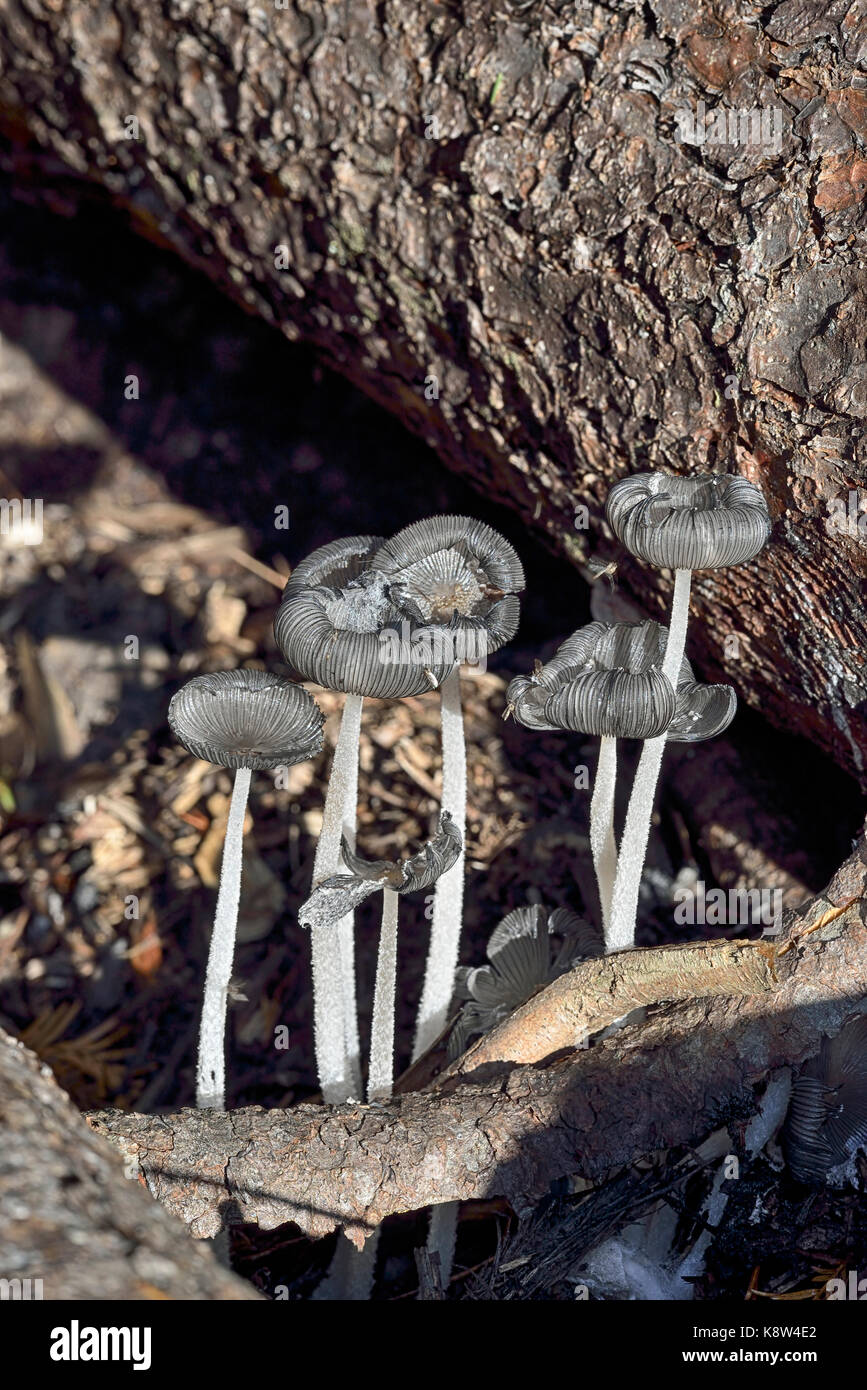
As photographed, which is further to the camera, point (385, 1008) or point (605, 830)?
point (605, 830)

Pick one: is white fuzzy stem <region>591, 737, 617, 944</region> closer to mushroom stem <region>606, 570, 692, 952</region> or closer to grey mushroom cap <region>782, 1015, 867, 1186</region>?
mushroom stem <region>606, 570, 692, 952</region>

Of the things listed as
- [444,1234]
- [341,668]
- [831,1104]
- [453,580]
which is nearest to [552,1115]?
[444,1234]

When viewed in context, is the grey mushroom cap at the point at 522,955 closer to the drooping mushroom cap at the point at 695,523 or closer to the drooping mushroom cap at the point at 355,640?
the drooping mushroom cap at the point at 355,640

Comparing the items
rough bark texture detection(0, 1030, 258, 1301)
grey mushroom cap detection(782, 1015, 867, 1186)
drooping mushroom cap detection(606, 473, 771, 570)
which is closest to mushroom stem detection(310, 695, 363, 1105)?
drooping mushroom cap detection(606, 473, 771, 570)

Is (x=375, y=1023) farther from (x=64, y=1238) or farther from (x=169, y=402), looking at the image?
(x=169, y=402)

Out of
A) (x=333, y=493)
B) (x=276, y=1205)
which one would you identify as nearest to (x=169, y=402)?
(x=333, y=493)

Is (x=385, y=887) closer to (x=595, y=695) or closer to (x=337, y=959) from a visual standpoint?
(x=337, y=959)
